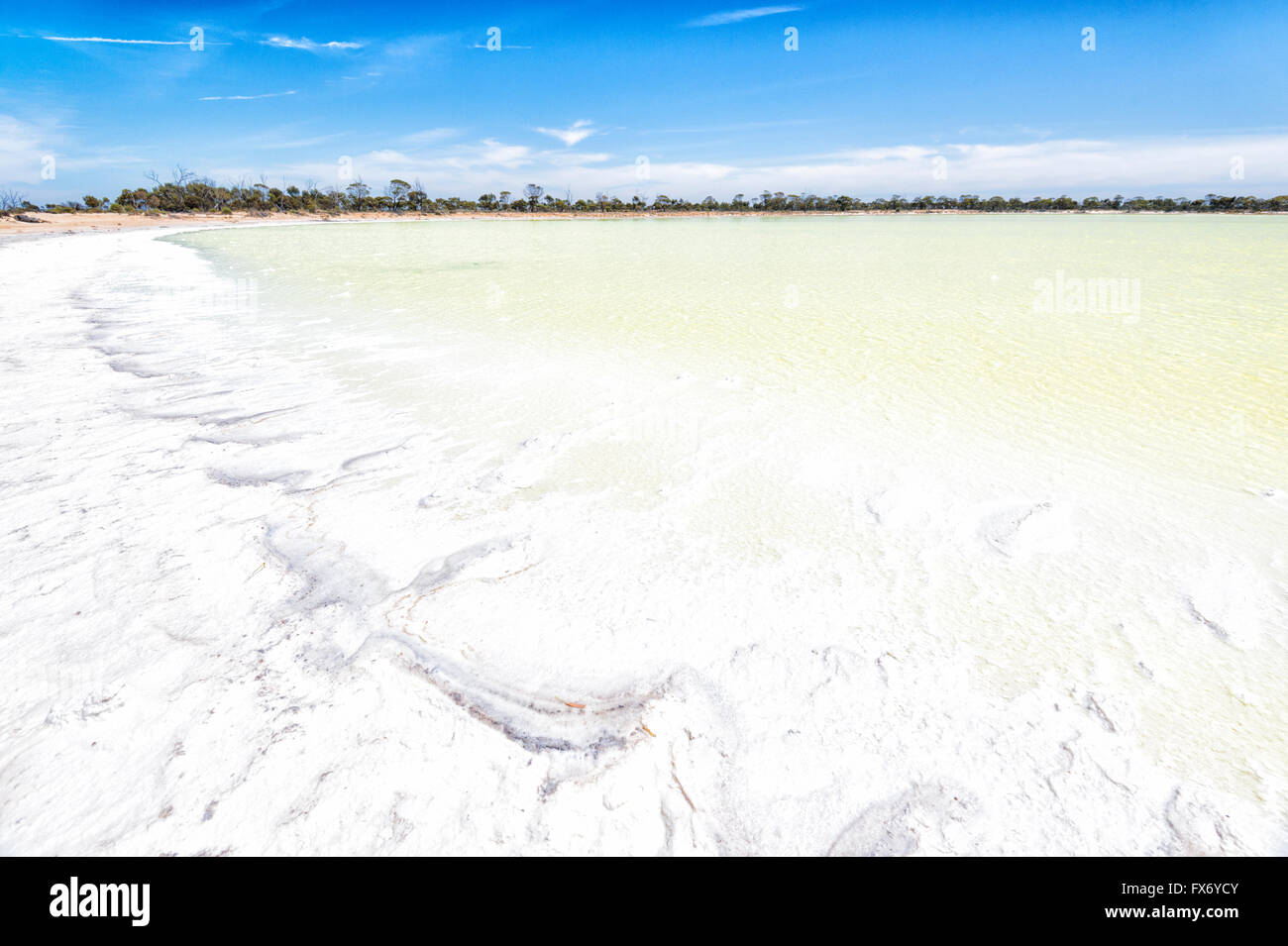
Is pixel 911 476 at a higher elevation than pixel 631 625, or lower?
higher

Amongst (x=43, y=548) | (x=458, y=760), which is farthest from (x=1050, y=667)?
(x=43, y=548)

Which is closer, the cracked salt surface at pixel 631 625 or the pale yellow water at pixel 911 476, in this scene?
the cracked salt surface at pixel 631 625

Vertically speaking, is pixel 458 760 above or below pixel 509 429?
below

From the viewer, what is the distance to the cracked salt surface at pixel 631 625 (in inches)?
67.0

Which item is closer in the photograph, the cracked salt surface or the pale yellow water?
the cracked salt surface

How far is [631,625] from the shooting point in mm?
2443

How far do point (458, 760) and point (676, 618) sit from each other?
1.02m

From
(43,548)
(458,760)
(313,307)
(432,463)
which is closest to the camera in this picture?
(458,760)

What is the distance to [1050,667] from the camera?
2203 millimetres

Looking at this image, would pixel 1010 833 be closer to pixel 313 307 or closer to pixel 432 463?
pixel 432 463

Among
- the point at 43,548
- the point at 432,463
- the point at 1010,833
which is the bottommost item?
the point at 1010,833

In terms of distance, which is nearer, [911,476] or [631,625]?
[631,625]

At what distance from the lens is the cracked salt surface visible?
5.58ft
